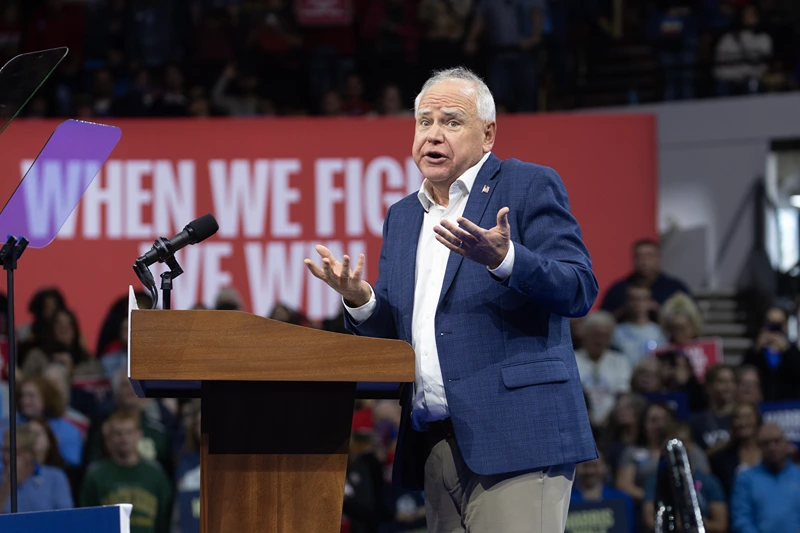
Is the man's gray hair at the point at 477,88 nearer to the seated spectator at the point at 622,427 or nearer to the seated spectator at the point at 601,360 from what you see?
the seated spectator at the point at 622,427

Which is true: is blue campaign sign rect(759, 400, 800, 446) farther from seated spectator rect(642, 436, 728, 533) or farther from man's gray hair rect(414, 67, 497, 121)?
man's gray hair rect(414, 67, 497, 121)

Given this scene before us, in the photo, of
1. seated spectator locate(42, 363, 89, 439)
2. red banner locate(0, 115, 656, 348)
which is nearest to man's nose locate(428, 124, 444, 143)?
seated spectator locate(42, 363, 89, 439)

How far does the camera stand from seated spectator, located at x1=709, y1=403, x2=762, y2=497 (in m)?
6.21

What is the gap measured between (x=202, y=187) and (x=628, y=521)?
13.1ft

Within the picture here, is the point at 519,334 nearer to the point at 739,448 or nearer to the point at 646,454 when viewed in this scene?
the point at 646,454

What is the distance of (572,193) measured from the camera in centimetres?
850

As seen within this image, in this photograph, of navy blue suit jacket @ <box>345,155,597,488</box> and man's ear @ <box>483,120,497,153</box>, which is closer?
navy blue suit jacket @ <box>345,155,597,488</box>

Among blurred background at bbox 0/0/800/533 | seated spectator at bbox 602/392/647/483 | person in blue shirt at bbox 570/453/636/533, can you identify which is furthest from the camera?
seated spectator at bbox 602/392/647/483

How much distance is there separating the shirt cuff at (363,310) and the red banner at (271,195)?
5.33 meters

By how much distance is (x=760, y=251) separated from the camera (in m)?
11.2

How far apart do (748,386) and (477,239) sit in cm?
475

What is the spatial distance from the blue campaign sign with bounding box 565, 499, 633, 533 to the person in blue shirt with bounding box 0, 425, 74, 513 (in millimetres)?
2354

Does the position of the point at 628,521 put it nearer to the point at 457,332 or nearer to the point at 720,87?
the point at 457,332

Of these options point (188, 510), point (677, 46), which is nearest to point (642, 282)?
point (188, 510)
